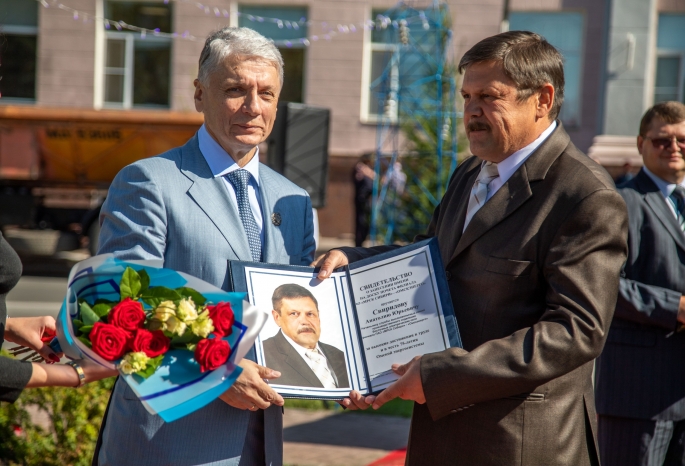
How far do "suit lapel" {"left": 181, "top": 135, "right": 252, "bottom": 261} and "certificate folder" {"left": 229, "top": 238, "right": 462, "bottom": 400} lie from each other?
A: 15 cm

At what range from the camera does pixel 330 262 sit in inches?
105

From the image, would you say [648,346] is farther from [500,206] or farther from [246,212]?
[246,212]

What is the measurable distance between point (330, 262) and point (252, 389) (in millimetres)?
527

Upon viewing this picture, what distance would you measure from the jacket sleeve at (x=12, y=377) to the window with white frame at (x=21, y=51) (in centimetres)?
1814

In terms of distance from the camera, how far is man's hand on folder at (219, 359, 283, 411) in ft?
7.72

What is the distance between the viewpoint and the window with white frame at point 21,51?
61.3ft

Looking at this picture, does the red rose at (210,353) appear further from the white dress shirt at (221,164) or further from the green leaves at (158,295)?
the white dress shirt at (221,164)

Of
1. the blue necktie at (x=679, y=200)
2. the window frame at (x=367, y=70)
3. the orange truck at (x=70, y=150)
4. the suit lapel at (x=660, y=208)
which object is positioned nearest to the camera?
the suit lapel at (x=660, y=208)

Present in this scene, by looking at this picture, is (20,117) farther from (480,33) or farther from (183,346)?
(183,346)

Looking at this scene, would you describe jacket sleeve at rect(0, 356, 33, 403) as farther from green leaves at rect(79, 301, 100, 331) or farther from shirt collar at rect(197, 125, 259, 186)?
shirt collar at rect(197, 125, 259, 186)

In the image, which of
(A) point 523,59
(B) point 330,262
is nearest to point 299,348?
(B) point 330,262

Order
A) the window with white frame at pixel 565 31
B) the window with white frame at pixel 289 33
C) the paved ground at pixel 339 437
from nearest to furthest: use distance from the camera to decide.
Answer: the paved ground at pixel 339 437, the window with white frame at pixel 565 31, the window with white frame at pixel 289 33

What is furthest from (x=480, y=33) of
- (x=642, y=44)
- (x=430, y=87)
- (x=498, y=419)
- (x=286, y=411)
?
(x=498, y=419)

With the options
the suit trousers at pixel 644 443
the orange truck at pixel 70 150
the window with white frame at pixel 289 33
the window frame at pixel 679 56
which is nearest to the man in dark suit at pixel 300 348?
the suit trousers at pixel 644 443
